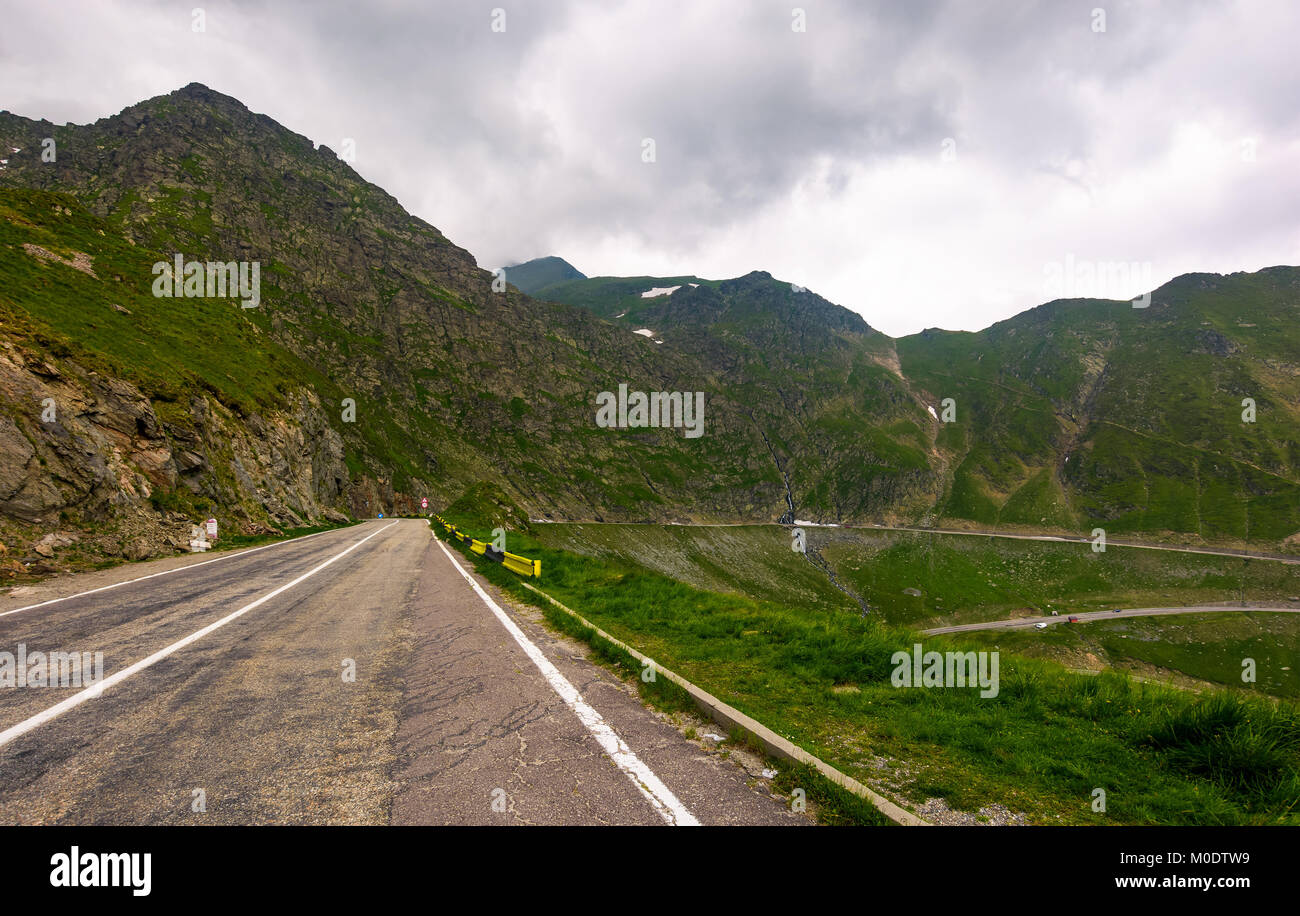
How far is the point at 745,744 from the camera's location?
570 cm

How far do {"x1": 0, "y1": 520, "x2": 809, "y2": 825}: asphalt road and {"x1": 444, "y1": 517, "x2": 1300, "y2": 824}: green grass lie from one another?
1.68 metres

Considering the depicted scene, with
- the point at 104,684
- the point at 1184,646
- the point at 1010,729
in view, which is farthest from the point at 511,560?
the point at 1184,646

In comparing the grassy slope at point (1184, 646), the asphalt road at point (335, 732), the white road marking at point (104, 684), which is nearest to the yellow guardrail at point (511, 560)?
the asphalt road at point (335, 732)

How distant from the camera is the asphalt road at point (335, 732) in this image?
13.5ft

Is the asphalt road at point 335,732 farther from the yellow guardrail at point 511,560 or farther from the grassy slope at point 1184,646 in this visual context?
the grassy slope at point 1184,646

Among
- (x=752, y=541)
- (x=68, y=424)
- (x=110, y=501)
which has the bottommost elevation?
(x=752, y=541)

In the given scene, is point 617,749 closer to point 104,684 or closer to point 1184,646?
point 104,684

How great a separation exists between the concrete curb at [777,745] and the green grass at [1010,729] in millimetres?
352

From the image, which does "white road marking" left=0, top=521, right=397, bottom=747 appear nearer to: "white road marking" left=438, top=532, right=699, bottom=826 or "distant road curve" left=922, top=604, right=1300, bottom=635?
"white road marking" left=438, top=532, right=699, bottom=826

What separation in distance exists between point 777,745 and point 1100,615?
458ft

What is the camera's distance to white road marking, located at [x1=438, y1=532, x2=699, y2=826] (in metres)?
4.19
